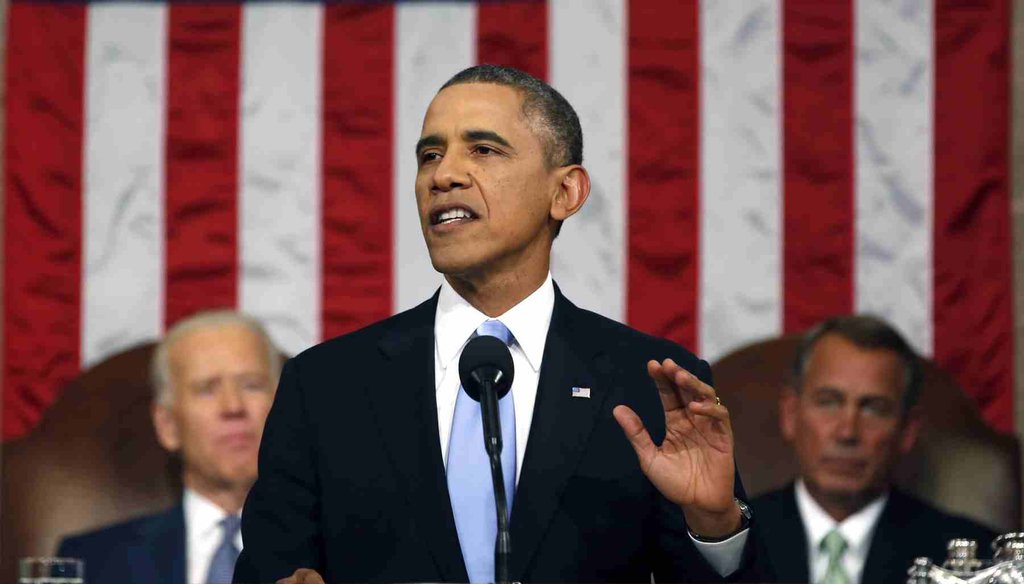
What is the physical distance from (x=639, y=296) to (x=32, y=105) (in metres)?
2.07

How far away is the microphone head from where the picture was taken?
242 cm

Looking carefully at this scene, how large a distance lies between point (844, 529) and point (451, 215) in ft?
7.69

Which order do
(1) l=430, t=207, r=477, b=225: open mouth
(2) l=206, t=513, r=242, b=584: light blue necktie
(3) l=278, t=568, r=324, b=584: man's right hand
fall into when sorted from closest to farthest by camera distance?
1. (3) l=278, t=568, r=324, b=584: man's right hand
2. (1) l=430, t=207, r=477, b=225: open mouth
3. (2) l=206, t=513, r=242, b=584: light blue necktie

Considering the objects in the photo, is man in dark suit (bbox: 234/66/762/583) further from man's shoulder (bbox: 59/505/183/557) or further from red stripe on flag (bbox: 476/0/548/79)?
red stripe on flag (bbox: 476/0/548/79)

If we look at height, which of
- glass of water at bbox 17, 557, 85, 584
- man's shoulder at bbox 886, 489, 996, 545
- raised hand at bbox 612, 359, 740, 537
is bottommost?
man's shoulder at bbox 886, 489, 996, 545

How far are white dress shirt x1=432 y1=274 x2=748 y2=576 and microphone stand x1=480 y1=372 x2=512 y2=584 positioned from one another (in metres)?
0.36

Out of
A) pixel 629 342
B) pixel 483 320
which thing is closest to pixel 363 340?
pixel 483 320

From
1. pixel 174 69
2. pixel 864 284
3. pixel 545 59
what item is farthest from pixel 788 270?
pixel 174 69

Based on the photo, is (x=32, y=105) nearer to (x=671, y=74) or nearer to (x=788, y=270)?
(x=671, y=74)

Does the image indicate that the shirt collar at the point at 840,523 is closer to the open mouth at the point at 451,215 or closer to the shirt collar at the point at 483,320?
the shirt collar at the point at 483,320

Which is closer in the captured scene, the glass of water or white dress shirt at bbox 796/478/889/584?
the glass of water

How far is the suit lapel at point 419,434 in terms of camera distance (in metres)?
2.65

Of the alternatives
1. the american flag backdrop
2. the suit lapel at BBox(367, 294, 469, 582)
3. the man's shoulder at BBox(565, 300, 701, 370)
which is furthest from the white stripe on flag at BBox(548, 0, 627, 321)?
the suit lapel at BBox(367, 294, 469, 582)

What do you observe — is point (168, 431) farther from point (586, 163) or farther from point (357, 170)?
point (586, 163)
